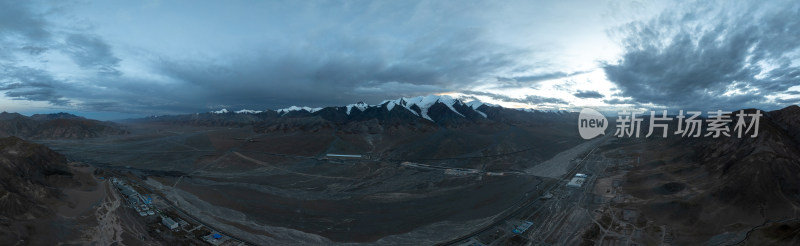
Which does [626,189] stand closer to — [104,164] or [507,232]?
[507,232]

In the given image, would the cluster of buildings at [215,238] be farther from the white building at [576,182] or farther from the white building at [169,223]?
the white building at [576,182]

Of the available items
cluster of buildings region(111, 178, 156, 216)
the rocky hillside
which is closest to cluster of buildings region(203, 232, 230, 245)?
cluster of buildings region(111, 178, 156, 216)

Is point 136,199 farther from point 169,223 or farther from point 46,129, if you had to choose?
point 46,129

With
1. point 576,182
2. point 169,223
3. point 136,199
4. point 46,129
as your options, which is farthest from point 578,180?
point 46,129

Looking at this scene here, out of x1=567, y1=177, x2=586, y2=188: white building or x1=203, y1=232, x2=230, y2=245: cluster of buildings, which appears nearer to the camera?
x1=203, y1=232, x2=230, y2=245: cluster of buildings

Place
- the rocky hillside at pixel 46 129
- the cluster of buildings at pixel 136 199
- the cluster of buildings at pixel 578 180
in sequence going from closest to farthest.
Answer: the cluster of buildings at pixel 136 199, the cluster of buildings at pixel 578 180, the rocky hillside at pixel 46 129

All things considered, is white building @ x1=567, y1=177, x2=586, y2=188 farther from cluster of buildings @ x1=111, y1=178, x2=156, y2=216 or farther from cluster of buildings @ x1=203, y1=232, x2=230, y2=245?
cluster of buildings @ x1=111, y1=178, x2=156, y2=216

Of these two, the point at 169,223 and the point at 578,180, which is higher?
the point at 578,180

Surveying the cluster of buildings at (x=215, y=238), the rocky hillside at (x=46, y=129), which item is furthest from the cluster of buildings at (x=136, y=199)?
the rocky hillside at (x=46, y=129)
